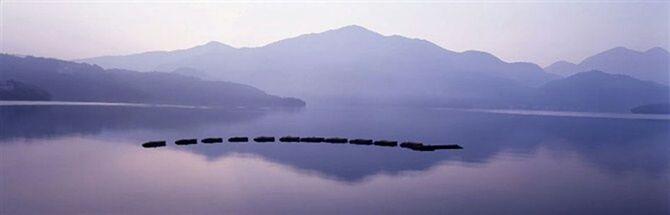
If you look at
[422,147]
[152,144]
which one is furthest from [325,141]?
[152,144]

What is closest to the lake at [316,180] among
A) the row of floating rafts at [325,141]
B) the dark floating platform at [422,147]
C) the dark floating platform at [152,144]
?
the dark floating platform at [152,144]

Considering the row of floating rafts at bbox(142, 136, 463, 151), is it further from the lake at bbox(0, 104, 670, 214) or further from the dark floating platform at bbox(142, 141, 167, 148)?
the lake at bbox(0, 104, 670, 214)

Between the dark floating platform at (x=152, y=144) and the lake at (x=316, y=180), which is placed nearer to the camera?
the lake at (x=316, y=180)

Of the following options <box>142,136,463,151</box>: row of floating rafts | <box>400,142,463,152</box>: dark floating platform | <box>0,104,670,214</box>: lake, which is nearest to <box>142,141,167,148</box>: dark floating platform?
<box>142,136,463,151</box>: row of floating rafts

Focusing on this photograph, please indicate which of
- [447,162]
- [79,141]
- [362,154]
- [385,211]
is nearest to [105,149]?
[79,141]

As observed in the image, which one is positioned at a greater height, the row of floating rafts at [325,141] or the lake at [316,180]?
the row of floating rafts at [325,141]

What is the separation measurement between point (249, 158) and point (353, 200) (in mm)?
21779

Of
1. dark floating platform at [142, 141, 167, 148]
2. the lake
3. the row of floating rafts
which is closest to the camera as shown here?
the lake

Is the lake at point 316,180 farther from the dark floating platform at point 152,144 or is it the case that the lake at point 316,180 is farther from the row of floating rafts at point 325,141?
the row of floating rafts at point 325,141

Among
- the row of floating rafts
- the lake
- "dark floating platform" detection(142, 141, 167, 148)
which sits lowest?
the lake

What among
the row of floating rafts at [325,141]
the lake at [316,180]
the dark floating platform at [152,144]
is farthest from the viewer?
the row of floating rafts at [325,141]

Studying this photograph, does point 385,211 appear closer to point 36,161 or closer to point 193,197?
point 193,197

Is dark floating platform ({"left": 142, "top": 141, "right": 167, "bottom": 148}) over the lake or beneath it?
over

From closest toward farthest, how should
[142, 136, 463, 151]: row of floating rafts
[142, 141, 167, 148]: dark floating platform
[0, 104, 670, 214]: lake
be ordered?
[0, 104, 670, 214]: lake, [142, 141, 167, 148]: dark floating platform, [142, 136, 463, 151]: row of floating rafts
